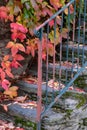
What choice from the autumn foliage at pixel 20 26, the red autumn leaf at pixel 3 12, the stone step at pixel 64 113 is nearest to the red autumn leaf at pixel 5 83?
the autumn foliage at pixel 20 26

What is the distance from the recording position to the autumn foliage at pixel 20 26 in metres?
3.45

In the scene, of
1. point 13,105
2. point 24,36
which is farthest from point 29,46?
point 13,105

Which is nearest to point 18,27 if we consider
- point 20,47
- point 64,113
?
point 20,47

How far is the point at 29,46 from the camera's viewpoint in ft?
12.1

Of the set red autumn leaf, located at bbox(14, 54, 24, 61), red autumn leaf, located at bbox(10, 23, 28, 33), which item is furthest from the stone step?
red autumn leaf, located at bbox(10, 23, 28, 33)

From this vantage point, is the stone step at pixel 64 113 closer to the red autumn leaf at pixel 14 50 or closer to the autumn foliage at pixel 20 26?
the autumn foliage at pixel 20 26

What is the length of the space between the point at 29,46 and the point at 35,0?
528 mm

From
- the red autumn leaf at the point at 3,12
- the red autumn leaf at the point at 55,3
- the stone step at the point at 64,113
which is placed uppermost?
the red autumn leaf at the point at 55,3

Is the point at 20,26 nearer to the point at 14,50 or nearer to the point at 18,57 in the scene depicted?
the point at 14,50

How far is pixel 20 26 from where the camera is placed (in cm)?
345

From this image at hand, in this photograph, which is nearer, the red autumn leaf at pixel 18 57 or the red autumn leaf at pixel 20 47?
the red autumn leaf at pixel 20 47

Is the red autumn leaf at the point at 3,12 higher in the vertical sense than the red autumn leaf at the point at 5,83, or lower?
higher

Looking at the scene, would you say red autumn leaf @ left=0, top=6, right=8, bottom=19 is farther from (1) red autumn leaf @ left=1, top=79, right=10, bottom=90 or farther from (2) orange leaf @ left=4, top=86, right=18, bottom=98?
(2) orange leaf @ left=4, top=86, right=18, bottom=98

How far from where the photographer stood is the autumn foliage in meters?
3.45
